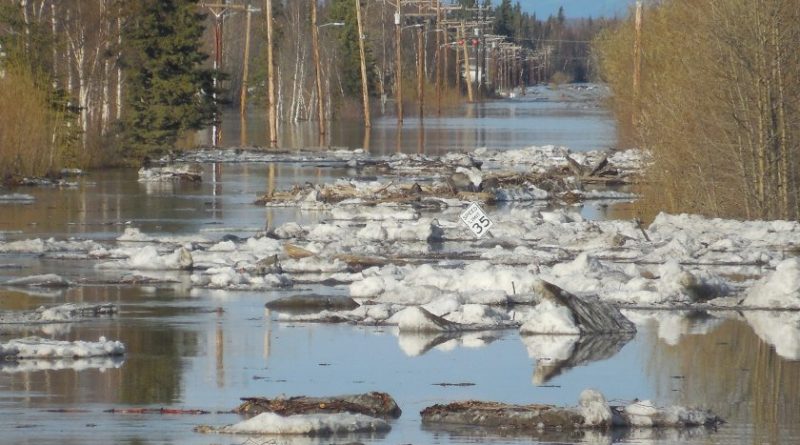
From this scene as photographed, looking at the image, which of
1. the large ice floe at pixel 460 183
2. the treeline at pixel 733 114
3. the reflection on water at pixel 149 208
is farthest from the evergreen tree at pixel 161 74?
the treeline at pixel 733 114

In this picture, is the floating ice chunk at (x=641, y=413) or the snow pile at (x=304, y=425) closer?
the snow pile at (x=304, y=425)

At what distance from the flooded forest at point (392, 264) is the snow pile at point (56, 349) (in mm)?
30

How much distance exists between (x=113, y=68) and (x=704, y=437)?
137 feet

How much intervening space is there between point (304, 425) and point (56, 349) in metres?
3.74

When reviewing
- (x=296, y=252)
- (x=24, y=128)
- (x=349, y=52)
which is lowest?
(x=296, y=252)

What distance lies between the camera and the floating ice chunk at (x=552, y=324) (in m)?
14.2

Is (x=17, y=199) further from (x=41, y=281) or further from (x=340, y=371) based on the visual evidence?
(x=340, y=371)

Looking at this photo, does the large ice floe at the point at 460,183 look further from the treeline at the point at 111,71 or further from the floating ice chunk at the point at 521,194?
the treeline at the point at 111,71

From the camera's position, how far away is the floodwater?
988cm

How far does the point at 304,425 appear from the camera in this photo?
964 cm

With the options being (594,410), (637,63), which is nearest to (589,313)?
(594,410)

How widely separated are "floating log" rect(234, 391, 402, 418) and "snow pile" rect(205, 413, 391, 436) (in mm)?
422

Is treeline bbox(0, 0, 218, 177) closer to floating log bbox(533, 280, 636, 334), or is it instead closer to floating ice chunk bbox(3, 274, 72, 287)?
floating ice chunk bbox(3, 274, 72, 287)

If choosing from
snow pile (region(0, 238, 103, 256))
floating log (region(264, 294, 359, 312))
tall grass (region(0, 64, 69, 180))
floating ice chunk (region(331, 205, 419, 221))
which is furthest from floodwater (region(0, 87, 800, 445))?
tall grass (region(0, 64, 69, 180))
